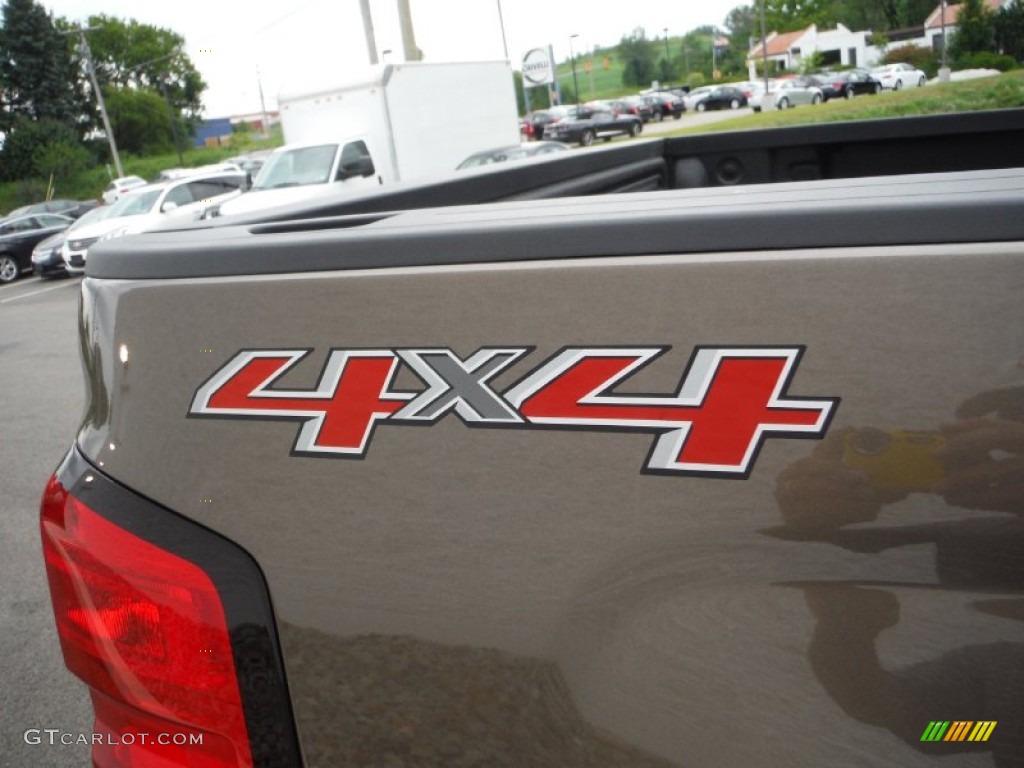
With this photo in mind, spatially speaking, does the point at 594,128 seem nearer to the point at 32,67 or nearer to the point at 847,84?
the point at 847,84

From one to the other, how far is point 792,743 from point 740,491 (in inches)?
10.7

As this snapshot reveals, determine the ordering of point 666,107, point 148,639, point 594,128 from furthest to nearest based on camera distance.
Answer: point 666,107
point 594,128
point 148,639

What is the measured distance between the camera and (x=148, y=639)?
1225mm

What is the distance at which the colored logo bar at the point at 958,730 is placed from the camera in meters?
0.93

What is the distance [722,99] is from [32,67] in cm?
4579

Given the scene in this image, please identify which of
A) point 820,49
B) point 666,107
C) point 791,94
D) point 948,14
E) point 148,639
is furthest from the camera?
point 666,107

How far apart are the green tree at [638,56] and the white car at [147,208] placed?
170 feet

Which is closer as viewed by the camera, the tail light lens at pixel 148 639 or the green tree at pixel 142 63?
the tail light lens at pixel 148 639

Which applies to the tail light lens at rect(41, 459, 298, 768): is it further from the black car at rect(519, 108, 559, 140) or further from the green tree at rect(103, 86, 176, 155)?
the green tree at rect(103, 86, 176, 155)

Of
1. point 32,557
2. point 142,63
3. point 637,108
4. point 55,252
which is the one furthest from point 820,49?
point 142,63

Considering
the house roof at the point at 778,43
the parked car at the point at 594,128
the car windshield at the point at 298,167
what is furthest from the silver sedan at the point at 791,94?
the car windshield at the point at 298,167

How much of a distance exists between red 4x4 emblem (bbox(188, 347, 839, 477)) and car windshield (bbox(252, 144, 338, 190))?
1616 cm

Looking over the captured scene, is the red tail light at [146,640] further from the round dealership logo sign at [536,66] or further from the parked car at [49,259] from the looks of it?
the round dealership logo sign at [536,66]

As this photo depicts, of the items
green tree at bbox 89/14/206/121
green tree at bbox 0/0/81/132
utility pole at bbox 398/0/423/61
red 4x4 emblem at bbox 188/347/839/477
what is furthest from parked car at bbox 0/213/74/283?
green tree at bbox 89/14/206/121
